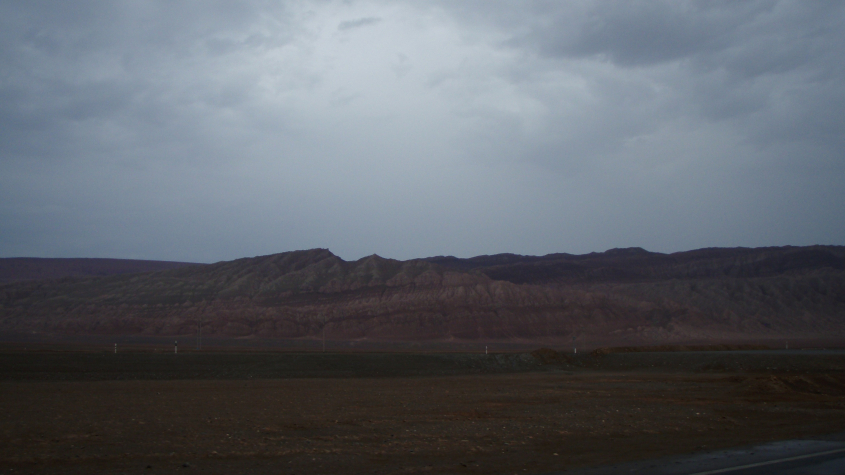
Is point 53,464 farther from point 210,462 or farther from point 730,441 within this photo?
point 730,441

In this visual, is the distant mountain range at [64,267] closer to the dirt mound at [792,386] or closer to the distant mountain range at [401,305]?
the distant mountain range at [401,305]

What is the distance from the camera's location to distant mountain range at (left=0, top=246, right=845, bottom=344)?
90562 mm

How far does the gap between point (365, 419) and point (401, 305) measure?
7903 cm

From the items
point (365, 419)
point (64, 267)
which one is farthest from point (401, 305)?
point (64, 267)

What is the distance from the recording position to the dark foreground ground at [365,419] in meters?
11.9

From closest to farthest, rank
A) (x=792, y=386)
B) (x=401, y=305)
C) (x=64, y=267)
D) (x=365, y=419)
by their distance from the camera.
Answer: (x=365, y=419) < (x=792, y=386) < (x=401, y=305) < (x=64, y=267)

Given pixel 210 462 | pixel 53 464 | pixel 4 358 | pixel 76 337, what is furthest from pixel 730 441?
pixel 76 337

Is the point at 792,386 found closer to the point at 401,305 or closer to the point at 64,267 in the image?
the point at 401,305

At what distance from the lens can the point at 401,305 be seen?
3797 inches

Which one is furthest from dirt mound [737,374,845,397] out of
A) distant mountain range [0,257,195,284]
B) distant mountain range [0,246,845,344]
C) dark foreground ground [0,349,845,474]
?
distant mountain range [0,257,195,284]

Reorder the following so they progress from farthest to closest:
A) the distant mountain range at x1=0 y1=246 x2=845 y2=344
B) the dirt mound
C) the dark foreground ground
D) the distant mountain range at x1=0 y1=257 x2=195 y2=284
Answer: the distant mountain range at x1=0 y1=257 x2=195 y2=284 → the distant mountain range at x1=0 y1=246 x2=845 y2=344 → the dirt mound → the dark foreground ground

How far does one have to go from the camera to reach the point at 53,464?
11.1 meters

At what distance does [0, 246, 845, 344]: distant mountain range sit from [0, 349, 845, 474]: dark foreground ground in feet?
177

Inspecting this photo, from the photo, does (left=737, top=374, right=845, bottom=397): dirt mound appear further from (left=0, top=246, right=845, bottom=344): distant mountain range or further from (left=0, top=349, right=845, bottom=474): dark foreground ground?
(left=0, top=246, right=845, bottom=344): distant mountain range
